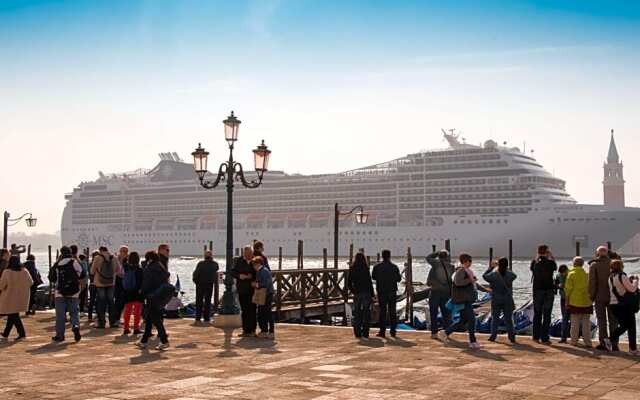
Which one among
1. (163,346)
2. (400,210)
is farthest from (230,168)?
(400,210)

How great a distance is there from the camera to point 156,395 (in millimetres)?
7492

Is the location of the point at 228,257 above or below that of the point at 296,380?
above

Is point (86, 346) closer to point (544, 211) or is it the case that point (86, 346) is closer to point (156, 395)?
point (156, 395)

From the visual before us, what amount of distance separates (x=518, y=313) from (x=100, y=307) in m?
10.0

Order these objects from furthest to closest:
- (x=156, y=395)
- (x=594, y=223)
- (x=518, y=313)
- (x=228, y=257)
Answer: (x=594, y=223), (x=518, y=313), (x=228, y=257), (x=156, y=395)

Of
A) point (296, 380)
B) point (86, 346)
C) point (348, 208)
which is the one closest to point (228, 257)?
point (86, 346)

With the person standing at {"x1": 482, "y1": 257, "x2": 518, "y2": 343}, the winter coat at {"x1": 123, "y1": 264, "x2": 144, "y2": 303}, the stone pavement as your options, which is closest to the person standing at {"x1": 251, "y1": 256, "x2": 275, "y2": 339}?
the stone pavement

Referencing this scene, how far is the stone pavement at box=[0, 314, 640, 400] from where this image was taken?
7652 mm

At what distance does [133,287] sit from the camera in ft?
41.5

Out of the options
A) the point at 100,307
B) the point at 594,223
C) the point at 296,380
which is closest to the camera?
the point at 296,380

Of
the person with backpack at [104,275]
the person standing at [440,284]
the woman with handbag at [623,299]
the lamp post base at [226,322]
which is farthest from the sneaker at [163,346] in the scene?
the woman with handbag at [623,299]

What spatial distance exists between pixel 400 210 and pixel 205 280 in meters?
68.9

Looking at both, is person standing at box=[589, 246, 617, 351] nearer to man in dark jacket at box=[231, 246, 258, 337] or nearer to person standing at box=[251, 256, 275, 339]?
person standing at box=[251, 256, 275, 339]

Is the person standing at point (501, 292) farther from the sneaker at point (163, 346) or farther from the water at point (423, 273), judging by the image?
the water at point (423, 273)
